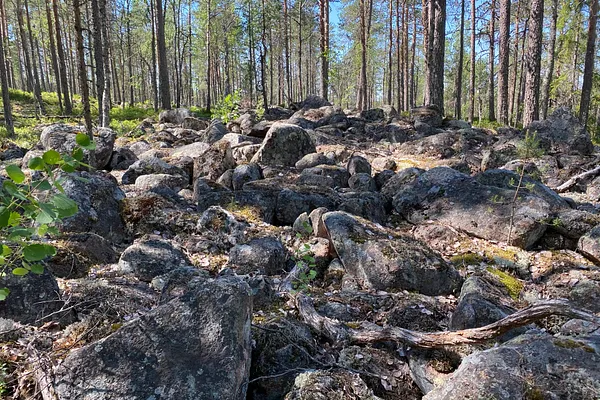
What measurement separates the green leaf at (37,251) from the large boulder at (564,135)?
11166mm

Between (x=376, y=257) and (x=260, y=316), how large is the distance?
178 cm

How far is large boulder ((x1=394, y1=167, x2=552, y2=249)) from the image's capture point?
5.86 metres

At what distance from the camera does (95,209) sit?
562 cm

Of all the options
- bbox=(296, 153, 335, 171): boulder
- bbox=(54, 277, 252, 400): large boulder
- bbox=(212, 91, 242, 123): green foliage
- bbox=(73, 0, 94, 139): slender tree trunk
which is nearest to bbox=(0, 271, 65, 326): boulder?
bbox=(54, 277, 252, 400): large boulder

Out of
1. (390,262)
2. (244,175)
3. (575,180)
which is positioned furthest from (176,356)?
(575,180)

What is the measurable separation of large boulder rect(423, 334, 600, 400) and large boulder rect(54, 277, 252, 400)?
49.4 inches

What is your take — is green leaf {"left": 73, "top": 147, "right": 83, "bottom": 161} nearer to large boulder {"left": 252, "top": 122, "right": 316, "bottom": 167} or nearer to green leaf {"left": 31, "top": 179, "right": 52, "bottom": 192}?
green leaf {"left": 31, "top": 179, "right": 52, "bottom": 192}

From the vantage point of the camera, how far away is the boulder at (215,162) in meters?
8.95

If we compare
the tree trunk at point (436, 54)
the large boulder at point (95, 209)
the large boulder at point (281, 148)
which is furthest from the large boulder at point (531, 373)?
the tree trunk at point (436, 54)

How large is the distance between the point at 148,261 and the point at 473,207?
5121mm

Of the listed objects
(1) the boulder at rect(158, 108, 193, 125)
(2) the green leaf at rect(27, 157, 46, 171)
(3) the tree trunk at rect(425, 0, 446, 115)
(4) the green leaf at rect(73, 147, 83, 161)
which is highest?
(3) the tree trunk at rect(425, 0, 446, 115)

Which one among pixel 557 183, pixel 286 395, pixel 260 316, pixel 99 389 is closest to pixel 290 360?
pixel 286 395

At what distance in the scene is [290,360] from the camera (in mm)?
2850

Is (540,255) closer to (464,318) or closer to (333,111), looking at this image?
(464,318)
